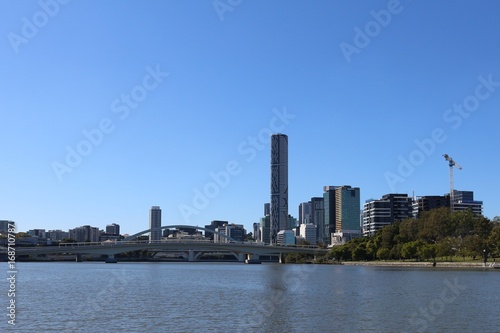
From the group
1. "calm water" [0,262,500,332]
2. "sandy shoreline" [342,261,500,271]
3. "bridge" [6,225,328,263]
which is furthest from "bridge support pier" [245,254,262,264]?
"calm water" [0,262,500,332]

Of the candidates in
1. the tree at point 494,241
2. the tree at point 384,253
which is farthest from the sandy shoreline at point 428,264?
the tree at point 494,241

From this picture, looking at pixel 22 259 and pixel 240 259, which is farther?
pixel 240 259

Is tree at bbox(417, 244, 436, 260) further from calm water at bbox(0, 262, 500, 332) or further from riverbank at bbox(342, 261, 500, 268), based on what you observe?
calm water at bbox(0, 262, 500, 332)

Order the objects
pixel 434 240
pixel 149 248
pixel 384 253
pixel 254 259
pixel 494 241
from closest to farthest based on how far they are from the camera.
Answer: pixel 494 241 → pixel 384 253 → pixel 434 240 → pixel 149 248 → pixel 254 259

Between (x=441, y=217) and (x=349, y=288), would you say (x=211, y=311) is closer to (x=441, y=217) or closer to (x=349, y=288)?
(x=349, y=288)

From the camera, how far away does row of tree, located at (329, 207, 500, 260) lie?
92731mm

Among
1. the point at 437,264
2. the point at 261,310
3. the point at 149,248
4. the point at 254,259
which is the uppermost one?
the point at 261,310

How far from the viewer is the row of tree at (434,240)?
9273cm

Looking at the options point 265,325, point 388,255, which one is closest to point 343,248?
point 388,255

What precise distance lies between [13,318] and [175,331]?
8626 millimetres

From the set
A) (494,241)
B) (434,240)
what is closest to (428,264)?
(494,241)

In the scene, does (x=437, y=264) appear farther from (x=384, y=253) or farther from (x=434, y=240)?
(x=434, y=240)

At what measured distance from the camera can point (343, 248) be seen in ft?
435

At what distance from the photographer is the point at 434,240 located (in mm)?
116000
